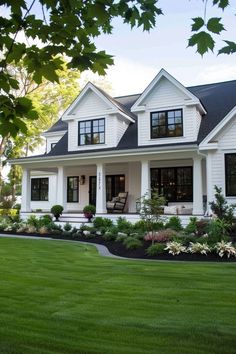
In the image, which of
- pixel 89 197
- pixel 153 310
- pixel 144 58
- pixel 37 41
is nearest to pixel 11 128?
pixel 37 41

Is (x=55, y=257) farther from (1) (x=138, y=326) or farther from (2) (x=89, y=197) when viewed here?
(2) (x=89, y=197)

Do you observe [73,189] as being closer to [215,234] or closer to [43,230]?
[43,230]

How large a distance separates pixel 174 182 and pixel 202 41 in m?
16.4

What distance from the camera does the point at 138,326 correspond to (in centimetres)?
471

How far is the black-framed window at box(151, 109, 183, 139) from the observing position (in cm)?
1800

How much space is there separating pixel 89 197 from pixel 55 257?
481 inches

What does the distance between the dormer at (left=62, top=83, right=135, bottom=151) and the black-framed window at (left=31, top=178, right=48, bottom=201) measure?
875 cm

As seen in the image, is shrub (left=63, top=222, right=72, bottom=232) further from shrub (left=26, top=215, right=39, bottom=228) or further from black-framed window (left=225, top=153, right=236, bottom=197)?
black-framed window (left=225, top=153, right=236, bottom=197)

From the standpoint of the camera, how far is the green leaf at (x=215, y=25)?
3000 mm

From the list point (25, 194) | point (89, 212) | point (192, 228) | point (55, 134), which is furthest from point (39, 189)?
point (192, 228)

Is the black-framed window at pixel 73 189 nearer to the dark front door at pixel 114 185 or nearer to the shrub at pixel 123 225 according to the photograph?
the dark front door at pixel 114 185

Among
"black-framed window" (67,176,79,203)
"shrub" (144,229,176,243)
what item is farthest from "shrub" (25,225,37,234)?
"black-framed window" (67,176,79,203)

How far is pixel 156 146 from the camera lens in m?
17.2

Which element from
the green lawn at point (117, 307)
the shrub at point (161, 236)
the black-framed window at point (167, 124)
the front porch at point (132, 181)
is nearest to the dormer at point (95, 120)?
the front porch at point (132, 181)
